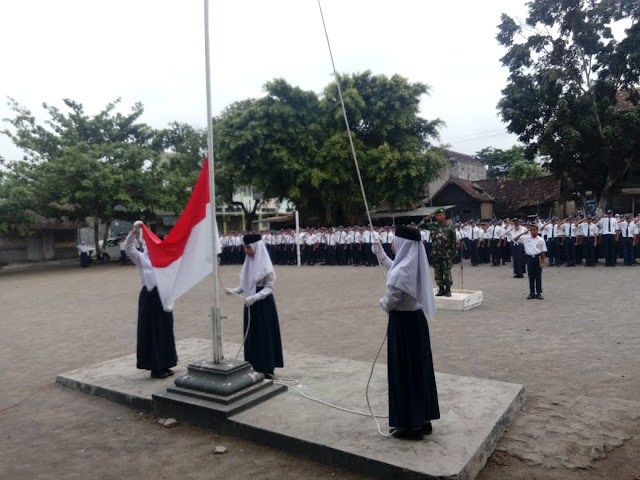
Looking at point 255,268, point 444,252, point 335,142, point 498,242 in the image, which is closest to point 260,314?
point 255,268

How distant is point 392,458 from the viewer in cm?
347

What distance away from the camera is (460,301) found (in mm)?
9312

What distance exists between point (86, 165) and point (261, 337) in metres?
21.7

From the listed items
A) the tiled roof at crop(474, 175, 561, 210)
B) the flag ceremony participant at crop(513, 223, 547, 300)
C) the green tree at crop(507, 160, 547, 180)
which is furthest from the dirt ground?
the green tree at crop(507, 160, 547, 180)

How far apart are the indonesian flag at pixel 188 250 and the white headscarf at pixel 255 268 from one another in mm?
541

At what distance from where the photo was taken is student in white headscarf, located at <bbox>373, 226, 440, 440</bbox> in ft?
12.2

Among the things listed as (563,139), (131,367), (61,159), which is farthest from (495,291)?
(61,159)

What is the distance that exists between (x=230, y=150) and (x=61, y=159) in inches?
328

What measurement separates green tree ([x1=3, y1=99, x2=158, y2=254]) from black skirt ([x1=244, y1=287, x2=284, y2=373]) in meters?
20.8

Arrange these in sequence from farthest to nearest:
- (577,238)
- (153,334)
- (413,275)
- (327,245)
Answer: (327,245), (577,238), (153,334), (413,275)

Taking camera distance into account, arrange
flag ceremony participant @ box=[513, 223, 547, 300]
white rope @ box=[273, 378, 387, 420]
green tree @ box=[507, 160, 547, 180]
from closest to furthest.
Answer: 1. white rope @ box=[273, 378, 387, 420]
2. flag ceremony participant @ box=[513, 223, 547, 300]
3. green tree @ box=[507, 160, 547, 180]

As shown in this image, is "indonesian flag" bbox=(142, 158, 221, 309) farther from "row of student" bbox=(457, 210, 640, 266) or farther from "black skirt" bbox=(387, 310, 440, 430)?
"row of student" bbox=(457, 210, 640, 266)

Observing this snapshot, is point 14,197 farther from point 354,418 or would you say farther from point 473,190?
point 473,190

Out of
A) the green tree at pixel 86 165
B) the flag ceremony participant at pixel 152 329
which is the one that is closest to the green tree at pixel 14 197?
the green tree at pixel 86 165
